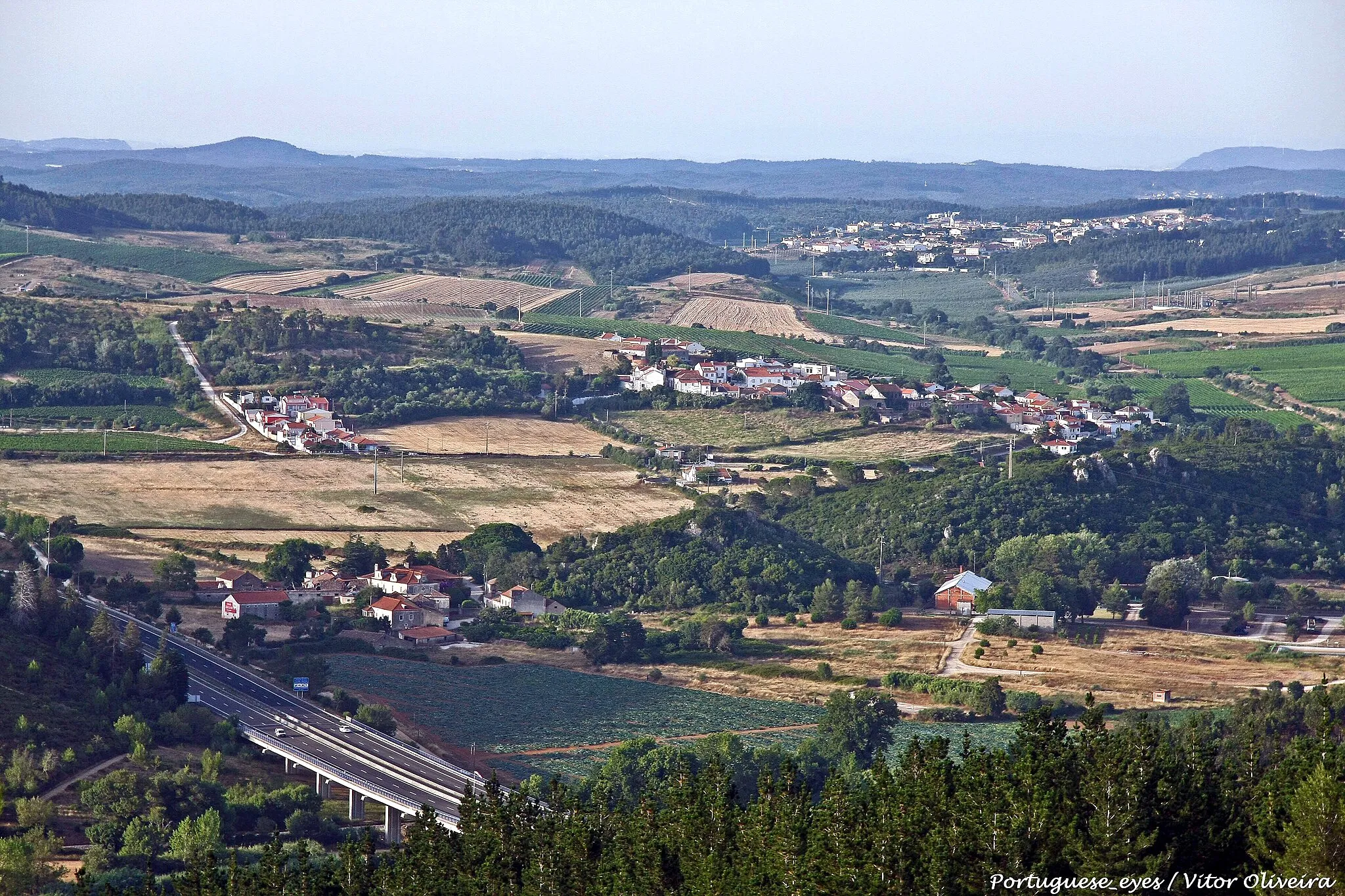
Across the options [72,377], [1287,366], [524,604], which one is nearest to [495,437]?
[72,377]

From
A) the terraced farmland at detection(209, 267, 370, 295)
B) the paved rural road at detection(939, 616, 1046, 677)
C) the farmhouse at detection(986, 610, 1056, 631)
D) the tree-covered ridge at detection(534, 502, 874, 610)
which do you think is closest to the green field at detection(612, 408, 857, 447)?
the tree-covered ridge at detection(534, 502, 874, 610)

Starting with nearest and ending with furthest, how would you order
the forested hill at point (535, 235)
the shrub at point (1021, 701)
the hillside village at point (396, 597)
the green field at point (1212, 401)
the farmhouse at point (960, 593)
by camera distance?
the shrub at point (1021, 701) < the hillside village at point (396, 597) < the farmhouse at point (960, 593) < the green field at point (1212, 401) < the forested hill at point (535, 235)

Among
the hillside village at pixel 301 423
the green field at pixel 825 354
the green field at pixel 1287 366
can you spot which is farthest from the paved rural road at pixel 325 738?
the green field at pixel 1287 366

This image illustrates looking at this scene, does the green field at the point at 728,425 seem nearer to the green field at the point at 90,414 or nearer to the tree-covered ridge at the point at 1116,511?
the tree-covered ridge at the point at 1116,511

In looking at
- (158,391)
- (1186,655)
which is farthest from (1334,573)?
(158,391)

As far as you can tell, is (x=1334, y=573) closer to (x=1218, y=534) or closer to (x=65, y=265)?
(x=1218, y=534)

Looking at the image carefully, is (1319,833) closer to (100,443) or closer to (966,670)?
(966,670)

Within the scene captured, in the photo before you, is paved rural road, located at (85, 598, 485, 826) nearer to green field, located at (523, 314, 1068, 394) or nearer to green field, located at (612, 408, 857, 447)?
green field, located at (612, 408, 857, 447)
